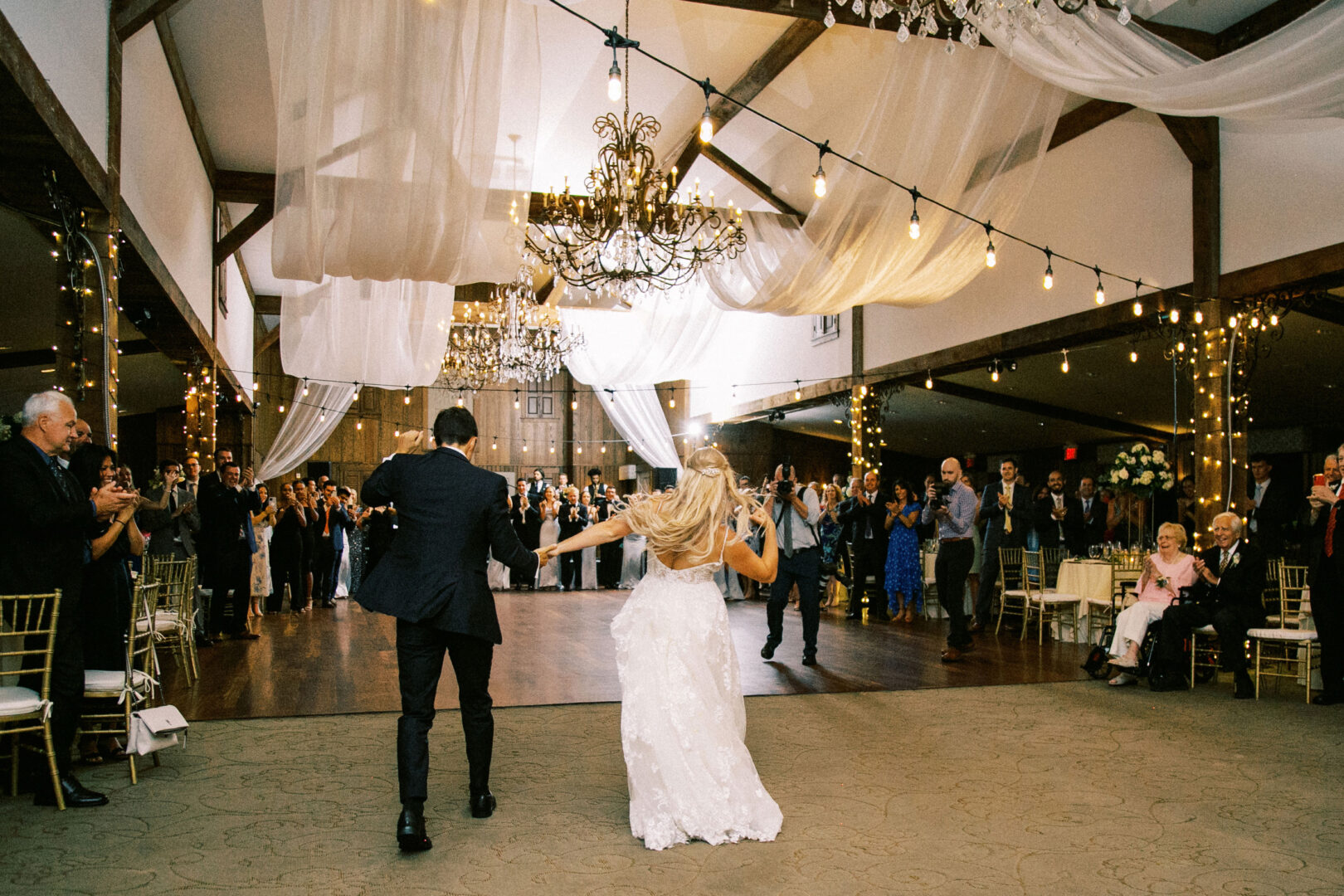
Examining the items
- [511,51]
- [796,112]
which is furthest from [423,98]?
[796,112]

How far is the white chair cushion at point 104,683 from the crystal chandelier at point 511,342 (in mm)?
8395

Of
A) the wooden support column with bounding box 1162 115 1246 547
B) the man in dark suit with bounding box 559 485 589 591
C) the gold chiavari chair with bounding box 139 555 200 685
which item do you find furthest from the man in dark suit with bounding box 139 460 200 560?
the wooden support column with bounding box 1162 115 1246 547

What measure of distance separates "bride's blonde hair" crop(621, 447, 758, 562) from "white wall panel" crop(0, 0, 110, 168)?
3.36m

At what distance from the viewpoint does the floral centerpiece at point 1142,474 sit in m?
7.59

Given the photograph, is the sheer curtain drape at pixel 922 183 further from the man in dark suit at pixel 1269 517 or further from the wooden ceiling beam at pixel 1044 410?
the wooden ceiling beam at pixel 1044 410

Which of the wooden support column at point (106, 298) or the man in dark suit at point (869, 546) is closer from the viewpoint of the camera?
the wooden support column at point (106, 298)

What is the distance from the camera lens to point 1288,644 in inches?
234

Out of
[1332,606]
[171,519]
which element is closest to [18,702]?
[171,519]

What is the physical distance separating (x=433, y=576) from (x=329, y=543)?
363 inches

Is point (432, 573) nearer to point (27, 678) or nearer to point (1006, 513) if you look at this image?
point (27, 678)

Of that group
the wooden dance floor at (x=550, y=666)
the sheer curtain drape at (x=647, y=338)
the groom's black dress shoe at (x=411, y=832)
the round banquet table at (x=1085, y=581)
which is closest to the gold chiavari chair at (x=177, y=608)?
the wooden dance floor at (x=550, y=666)

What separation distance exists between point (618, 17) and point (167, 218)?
13.5 ft

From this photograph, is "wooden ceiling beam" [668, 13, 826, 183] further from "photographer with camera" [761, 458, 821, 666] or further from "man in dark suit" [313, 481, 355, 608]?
"man in dark suit" [313, 481, 355, 608]

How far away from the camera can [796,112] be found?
859 centimetres
